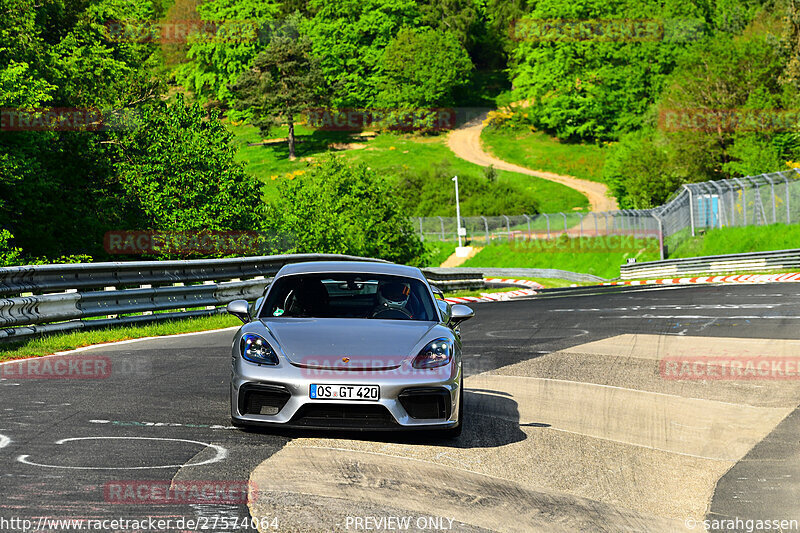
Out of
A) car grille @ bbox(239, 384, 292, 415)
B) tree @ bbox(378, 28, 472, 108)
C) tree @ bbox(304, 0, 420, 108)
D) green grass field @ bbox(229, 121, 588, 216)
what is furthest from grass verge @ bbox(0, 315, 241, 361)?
tree @ bbox(304, 0, 420, 108)

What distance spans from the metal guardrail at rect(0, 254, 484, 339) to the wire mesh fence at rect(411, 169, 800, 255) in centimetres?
2703

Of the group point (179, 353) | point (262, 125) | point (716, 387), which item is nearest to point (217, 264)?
point (179, 353)

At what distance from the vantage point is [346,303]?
320 inches

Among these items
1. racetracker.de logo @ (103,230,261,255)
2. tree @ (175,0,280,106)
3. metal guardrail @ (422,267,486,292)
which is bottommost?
metal guardrail @ (422,267,486,292)

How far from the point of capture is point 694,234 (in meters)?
45.0

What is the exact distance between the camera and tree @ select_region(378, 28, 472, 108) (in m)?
111

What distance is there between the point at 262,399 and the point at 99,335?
710cm

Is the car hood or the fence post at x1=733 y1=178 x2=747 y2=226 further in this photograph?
the fence post at x1=733 y1=178 x2=747 y2=226

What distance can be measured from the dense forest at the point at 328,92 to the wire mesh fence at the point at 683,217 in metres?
9.94

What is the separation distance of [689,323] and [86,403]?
11100mm

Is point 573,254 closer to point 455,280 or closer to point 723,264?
point 723,264

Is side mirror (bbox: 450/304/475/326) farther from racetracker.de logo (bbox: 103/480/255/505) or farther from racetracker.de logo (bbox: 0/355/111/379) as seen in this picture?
racetracker.de logo (bbox: 0/355/111/379)

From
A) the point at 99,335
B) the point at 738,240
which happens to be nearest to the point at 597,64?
the point at 738,240

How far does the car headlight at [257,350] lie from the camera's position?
661cm
